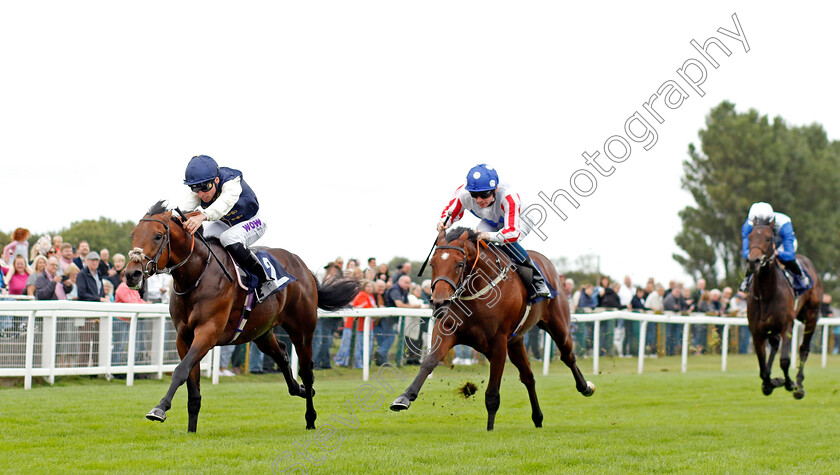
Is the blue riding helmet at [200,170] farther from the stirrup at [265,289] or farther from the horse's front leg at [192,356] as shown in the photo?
the horse's front leg at [192,356]

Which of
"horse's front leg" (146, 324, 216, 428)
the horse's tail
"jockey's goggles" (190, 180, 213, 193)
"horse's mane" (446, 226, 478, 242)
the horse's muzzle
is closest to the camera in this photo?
the horse's muzzle

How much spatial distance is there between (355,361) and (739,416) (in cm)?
547

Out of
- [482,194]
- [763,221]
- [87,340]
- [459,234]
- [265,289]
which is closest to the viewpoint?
[459,234]

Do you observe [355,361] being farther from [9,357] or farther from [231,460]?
[231,460]

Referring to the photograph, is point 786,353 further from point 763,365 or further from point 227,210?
point 227,210

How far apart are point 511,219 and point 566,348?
1.57 metres

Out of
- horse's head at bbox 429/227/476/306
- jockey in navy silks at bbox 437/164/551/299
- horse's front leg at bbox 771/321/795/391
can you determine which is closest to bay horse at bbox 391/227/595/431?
horse's head at bbox 429/227/476/306

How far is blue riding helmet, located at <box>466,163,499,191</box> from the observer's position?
7.44 meters

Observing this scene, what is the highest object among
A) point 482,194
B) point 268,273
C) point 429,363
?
→ point 482,194

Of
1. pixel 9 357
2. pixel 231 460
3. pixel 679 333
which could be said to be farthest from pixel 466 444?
pixel 679 333

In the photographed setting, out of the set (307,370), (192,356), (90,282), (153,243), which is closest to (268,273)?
(307,370)

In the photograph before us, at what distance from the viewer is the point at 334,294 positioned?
8.74m

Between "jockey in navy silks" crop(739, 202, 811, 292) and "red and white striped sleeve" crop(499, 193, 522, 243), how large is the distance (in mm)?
3576

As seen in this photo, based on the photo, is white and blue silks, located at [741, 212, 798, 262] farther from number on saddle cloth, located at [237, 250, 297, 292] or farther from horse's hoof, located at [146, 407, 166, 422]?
horse's hoof, located at [146, 407, 166, 422]
